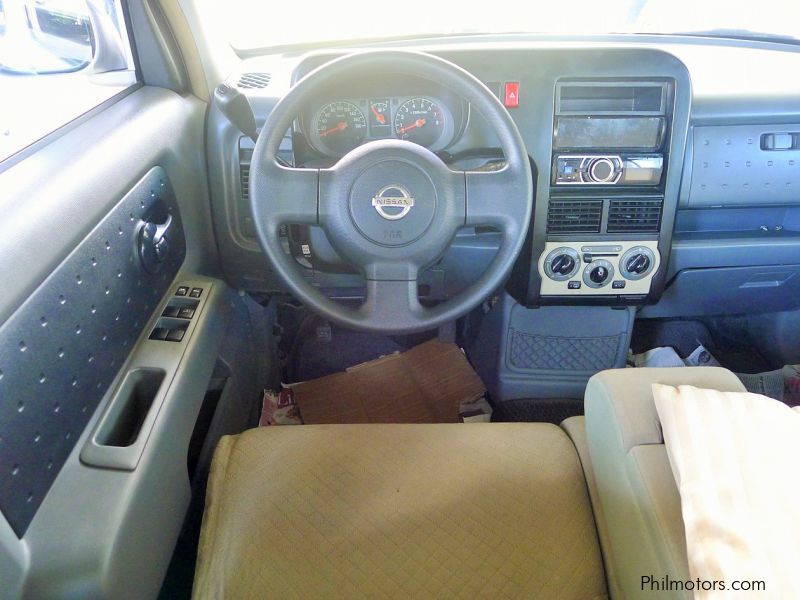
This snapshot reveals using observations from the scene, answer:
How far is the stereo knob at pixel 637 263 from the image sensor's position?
1.40 m

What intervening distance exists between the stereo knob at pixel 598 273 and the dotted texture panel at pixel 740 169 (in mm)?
255

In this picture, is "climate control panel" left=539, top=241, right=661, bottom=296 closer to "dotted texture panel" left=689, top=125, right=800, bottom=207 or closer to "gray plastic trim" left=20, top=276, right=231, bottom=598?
"dotted texture panel" left=689, top=125, right=800, bottom=207

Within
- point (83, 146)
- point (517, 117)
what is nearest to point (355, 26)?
point (517, 117)

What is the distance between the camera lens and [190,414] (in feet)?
3.68

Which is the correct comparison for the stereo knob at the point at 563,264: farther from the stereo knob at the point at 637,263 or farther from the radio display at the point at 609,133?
the radio display at the point at 609,133

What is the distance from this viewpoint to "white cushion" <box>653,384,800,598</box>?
66cm

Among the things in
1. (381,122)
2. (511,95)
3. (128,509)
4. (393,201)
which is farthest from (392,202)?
(128,509)

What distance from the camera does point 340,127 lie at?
50.4 inches

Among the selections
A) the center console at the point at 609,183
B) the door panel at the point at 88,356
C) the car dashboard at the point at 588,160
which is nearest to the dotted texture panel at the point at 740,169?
the car dashboard at the point at 588,160

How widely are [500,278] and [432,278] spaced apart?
1.28ft

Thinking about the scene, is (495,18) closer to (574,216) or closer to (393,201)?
(574,216)

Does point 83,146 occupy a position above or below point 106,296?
above

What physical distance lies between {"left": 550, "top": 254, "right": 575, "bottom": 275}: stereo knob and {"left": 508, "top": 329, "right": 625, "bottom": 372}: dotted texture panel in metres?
0.28

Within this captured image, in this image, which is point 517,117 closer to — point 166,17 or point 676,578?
point 166,17
